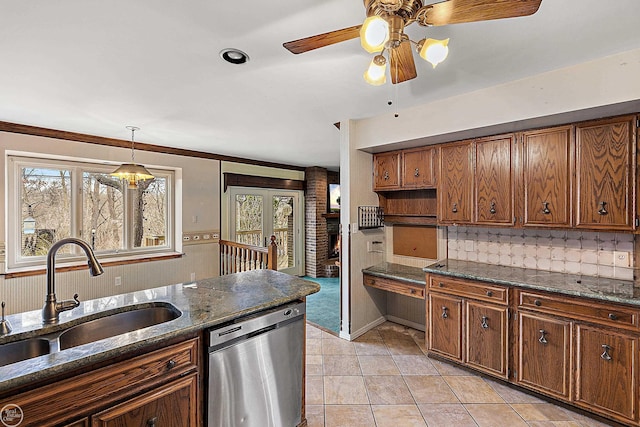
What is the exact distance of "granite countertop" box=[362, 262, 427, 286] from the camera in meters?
3.08

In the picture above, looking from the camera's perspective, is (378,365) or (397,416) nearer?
(397,416)

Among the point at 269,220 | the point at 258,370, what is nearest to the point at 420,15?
the point at 258,370

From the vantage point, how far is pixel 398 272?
130 inches

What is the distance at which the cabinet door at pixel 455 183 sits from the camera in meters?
2.86

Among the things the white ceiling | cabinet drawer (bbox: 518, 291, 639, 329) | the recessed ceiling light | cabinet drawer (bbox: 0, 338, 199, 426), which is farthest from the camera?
cabinet drawer (bbox: 518, 291, 639, 329)

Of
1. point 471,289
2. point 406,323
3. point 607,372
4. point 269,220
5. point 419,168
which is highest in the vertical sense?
point 419,168

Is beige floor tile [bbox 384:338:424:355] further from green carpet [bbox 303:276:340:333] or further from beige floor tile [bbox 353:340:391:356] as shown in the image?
green carpet [bbox 303:276:340:333]

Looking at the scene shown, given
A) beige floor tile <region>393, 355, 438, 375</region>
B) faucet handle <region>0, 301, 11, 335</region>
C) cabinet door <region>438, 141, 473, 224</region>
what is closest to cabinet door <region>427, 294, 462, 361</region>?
beige floor tile <region>393, 355, 438, 375</region>

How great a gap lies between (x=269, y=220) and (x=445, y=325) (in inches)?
159

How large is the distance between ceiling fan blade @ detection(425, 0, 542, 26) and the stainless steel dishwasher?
1.63 metres

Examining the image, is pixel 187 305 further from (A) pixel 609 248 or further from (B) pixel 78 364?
(A) pixel 609 248

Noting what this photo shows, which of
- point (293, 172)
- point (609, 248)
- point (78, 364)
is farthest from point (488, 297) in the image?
point (293, 172)

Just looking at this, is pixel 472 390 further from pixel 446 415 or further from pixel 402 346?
pixel 402 346

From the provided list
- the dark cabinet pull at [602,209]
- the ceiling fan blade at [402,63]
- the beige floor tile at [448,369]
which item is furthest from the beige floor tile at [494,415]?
the ceiling fan blade at [402,63]
